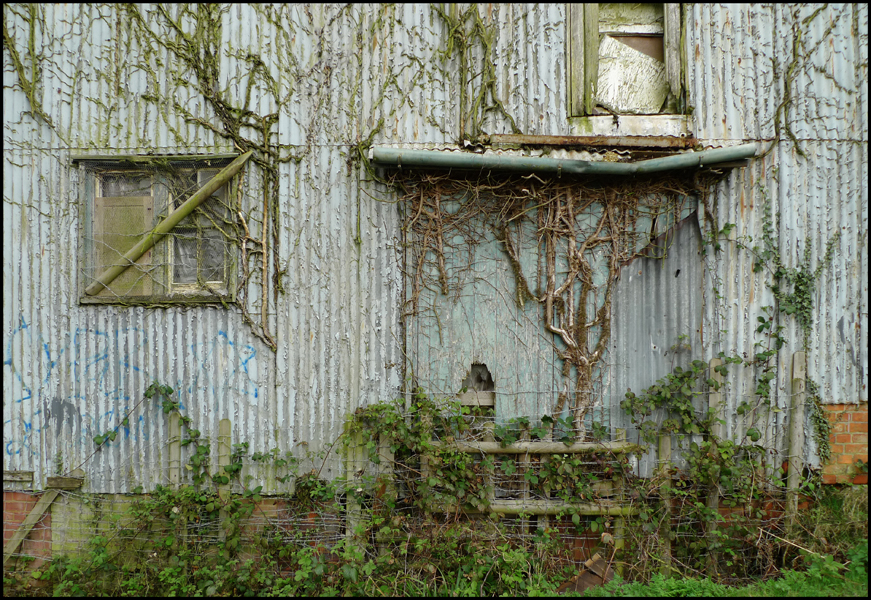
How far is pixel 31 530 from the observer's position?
170 inches

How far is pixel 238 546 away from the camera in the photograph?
411 cm

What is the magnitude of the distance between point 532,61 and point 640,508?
13.3ft

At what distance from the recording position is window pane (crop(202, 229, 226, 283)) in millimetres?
4457

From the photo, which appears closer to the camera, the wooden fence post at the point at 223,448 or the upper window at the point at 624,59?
the wooden fence post at the point at 223,448

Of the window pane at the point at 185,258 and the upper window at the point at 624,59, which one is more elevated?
the upper window at the point at 624,59

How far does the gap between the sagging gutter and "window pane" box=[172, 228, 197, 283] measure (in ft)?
6.15

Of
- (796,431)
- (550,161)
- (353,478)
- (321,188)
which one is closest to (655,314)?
(796,431)

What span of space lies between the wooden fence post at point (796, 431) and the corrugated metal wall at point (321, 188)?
101mm

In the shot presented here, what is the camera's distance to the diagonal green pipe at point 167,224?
436cm

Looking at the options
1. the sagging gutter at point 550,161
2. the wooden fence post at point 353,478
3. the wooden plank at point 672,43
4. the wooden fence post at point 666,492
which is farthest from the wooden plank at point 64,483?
the wooden plank at point 672,43

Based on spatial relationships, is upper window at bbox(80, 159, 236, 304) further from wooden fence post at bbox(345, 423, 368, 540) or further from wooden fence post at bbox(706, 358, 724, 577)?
wooden fence post at bbox(706, 358, 724, 577)

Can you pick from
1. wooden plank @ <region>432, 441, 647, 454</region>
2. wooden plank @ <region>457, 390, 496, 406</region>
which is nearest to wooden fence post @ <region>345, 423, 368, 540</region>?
wooden plank @ <region>432, 441, 647, 454</region>

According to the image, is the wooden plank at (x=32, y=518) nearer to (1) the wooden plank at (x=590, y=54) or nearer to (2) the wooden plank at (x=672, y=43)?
(1) the wooden plank at (x=590, y=54)

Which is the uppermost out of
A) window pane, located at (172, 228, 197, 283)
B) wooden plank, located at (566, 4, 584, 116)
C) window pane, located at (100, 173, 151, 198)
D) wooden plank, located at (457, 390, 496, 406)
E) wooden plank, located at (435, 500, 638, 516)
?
wooden plank, located at (566, 4, 584, 116)
